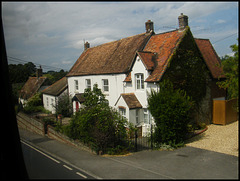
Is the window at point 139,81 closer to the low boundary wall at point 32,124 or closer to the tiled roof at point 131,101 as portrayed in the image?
the tiled roof at point 131,101

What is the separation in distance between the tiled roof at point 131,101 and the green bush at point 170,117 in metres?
3.03

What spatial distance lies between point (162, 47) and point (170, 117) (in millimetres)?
6578

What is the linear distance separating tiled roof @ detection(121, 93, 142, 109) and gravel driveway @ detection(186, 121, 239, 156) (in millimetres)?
4419

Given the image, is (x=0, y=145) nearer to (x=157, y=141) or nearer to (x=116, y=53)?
(x=157, y=141)

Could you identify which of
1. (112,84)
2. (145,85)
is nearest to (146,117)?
(145,85)

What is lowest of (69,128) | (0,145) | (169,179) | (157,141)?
(157,141)

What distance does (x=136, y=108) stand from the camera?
1471cm

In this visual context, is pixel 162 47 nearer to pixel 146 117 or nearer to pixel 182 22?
pixel 182 22

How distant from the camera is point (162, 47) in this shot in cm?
1562

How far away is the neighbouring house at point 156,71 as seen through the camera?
1421cm

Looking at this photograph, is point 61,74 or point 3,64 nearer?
point 3,64

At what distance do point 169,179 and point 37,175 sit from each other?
66.9 inches

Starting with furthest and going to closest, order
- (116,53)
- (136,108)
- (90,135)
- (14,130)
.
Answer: (116,53) → (136,108) → (90,135) → (14,130)

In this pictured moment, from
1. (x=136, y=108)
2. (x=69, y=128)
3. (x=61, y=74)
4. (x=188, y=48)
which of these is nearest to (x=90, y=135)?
(x=69, y=128)
